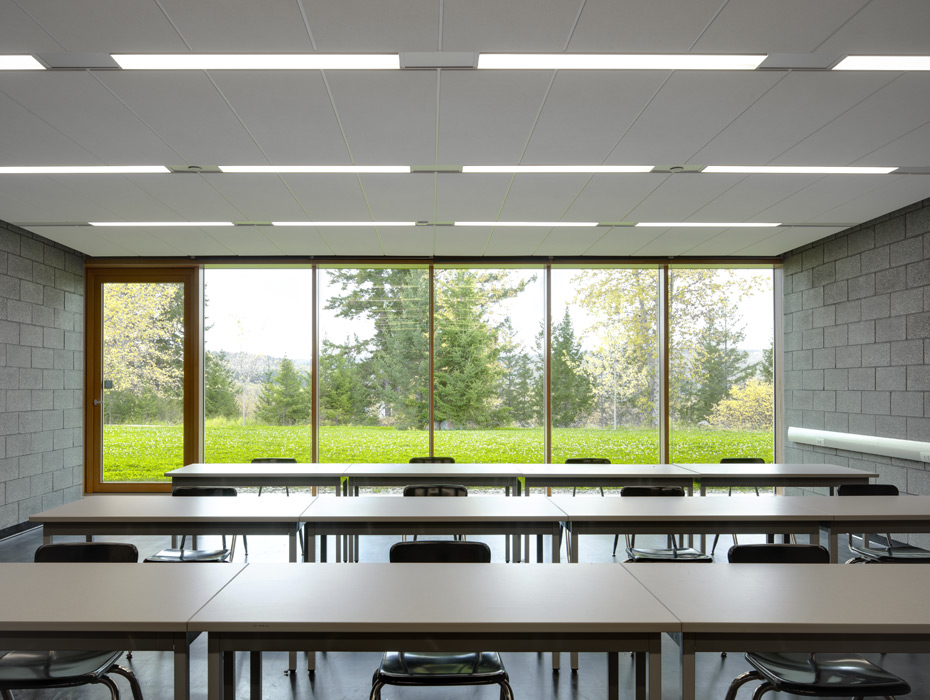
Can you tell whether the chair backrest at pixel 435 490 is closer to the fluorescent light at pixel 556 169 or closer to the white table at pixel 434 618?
the white table at pixel 434 618

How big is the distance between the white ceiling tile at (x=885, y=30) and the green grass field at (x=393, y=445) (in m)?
5.45

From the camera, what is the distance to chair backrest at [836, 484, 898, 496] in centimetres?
422

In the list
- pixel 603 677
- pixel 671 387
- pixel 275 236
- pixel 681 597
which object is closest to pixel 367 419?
pixel 275 236

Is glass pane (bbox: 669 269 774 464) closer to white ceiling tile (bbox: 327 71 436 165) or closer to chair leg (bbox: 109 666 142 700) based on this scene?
white ceiling tile (bbox: 327 71 436 165)

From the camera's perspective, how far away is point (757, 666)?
2.18m

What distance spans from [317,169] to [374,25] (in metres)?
1.89

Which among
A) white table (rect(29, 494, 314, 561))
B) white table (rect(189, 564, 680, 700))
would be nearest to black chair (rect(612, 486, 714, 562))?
white table (rect(189, 564, 680, 700))

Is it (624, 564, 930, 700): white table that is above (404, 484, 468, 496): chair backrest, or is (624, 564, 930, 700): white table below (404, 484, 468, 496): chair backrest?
above

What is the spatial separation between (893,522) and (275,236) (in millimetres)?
5703

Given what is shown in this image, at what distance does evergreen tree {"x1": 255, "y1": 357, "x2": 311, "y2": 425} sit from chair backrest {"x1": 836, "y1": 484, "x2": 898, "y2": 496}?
18.5ft

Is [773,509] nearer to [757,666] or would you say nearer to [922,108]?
[757,666]

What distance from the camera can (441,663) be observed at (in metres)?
2.23

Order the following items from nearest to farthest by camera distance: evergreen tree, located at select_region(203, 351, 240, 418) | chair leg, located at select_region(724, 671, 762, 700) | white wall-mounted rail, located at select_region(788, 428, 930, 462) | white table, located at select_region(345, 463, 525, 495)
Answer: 1. chair leg, located at select_region(724, 671, 762, 700)
2. white table, located at select_region(345, 463, 525, 495)
3. white wall-mounted rail, located at select_region(788, 428, 930, 462)
4. evergreen tree, located at select_region(203, 351, 240, 418)

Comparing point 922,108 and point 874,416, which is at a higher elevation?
point 922,108
